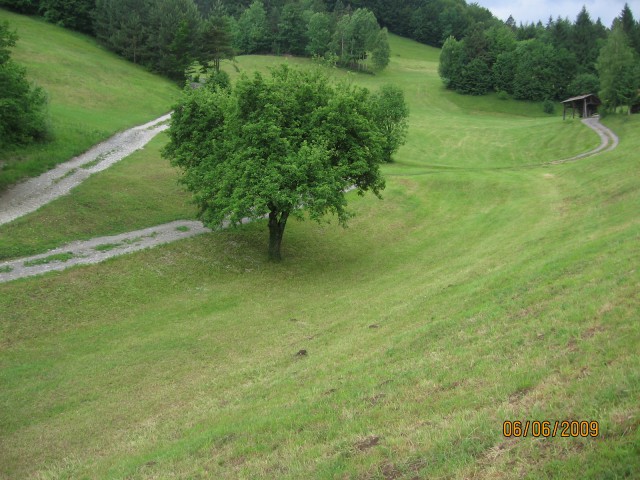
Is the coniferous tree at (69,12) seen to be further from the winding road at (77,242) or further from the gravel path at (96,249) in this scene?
the gravel path at (96,249)

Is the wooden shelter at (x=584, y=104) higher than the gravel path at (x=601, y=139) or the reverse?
higher

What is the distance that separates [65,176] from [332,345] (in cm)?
3345

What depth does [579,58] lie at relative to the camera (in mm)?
126125

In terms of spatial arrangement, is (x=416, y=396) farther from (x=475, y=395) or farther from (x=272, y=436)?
(x=272, y=436)

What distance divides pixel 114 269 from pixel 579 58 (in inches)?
5219

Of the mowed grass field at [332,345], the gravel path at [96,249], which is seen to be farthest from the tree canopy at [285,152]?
the mowed grass field at [332,345]

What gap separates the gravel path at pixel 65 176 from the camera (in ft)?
116

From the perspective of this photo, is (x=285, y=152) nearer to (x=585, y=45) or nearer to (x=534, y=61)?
(x=534, y=61)

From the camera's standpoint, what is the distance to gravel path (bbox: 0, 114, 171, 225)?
35.4 m

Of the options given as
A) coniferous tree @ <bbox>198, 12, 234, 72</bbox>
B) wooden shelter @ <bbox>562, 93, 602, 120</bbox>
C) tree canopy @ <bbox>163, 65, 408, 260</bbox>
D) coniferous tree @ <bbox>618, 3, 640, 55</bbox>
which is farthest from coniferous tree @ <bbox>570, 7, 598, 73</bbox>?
tree canopy @ <bbox>163, 65, 408, 260</bbox>

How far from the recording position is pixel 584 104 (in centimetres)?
9481
